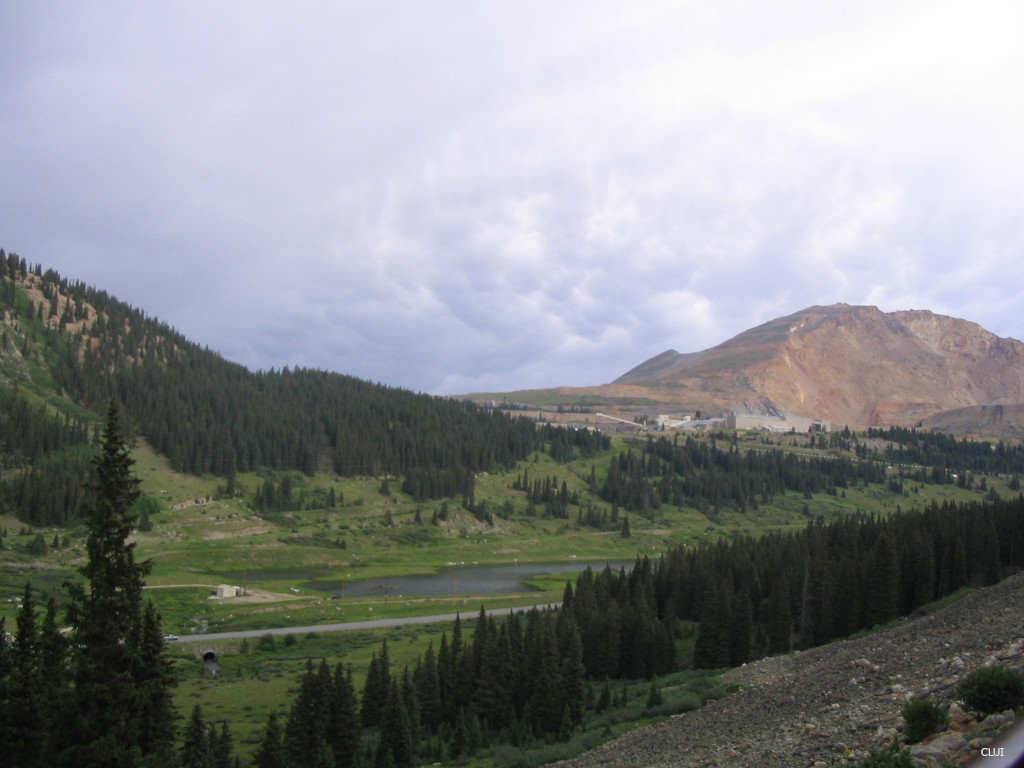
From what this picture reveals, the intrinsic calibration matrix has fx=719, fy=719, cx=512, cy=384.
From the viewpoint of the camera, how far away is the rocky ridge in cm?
1625

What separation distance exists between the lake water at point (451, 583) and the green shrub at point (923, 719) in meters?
80.8

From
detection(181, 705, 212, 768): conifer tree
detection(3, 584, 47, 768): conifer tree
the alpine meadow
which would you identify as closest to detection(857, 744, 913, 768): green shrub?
the alpine meadow

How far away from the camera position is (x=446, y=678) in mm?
47562

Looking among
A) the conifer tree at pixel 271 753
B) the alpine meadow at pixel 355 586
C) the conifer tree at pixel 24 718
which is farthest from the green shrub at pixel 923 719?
the conifer tree at pixel 271 753

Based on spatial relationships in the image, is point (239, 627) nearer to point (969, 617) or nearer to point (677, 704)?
point (677, 704)

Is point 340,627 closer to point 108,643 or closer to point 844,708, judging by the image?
point 108,643

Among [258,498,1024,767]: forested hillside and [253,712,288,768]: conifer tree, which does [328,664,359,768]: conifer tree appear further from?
[253,712,288,768]: conifer tree

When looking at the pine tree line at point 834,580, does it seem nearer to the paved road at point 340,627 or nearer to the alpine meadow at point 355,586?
the alpine meadow at point 355,586

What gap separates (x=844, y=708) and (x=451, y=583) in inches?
3392

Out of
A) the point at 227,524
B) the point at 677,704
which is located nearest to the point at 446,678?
the point at 677,704

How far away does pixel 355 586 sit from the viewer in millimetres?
98312

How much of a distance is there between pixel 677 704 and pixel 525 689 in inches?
615

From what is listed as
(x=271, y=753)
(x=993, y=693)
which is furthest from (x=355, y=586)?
(x=993, y=693)

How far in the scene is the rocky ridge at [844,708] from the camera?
16.2 metres
